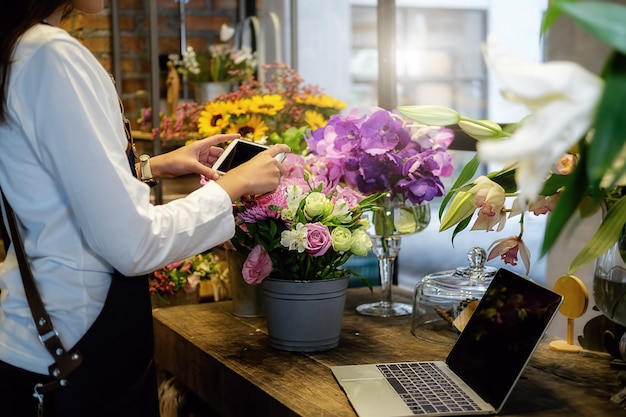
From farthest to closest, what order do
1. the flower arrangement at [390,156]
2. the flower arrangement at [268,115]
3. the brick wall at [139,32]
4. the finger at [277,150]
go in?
the brick wall at [139,32], the flower arrangement at [268,115], the flower arrangement at [390,156], the finger at [277,150]

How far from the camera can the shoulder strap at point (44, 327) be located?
1.20m

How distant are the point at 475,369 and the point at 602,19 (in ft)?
2.39

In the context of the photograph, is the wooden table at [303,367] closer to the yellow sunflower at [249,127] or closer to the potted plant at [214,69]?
the yellow sunflower at [249,127]

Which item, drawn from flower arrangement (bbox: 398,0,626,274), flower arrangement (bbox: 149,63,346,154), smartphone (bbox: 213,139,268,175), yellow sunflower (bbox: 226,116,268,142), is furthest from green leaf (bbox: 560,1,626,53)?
yellow sunflower (bbox: 226,116,268,142)

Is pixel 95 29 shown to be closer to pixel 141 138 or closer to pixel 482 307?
pixel 141 138

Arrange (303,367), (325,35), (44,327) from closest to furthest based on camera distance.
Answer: (44,327) → (303,367) → (325,35)

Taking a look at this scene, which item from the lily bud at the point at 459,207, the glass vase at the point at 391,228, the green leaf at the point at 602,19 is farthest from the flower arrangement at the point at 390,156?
the green leaf at the point at 602,19

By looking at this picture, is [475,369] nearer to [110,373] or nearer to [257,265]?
[257,265]

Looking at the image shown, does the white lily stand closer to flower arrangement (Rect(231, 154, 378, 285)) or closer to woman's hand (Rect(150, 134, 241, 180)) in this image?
flower arrangement (Rect(231, 154, 378, 285))

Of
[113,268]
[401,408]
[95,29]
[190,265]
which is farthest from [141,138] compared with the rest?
[401,408]

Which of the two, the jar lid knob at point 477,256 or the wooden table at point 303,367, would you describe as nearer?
the wooden table at point 303,367

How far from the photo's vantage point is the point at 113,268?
1262mm

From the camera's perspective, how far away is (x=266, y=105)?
2.05 metres

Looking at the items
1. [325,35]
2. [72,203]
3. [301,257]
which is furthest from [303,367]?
[325,35]
